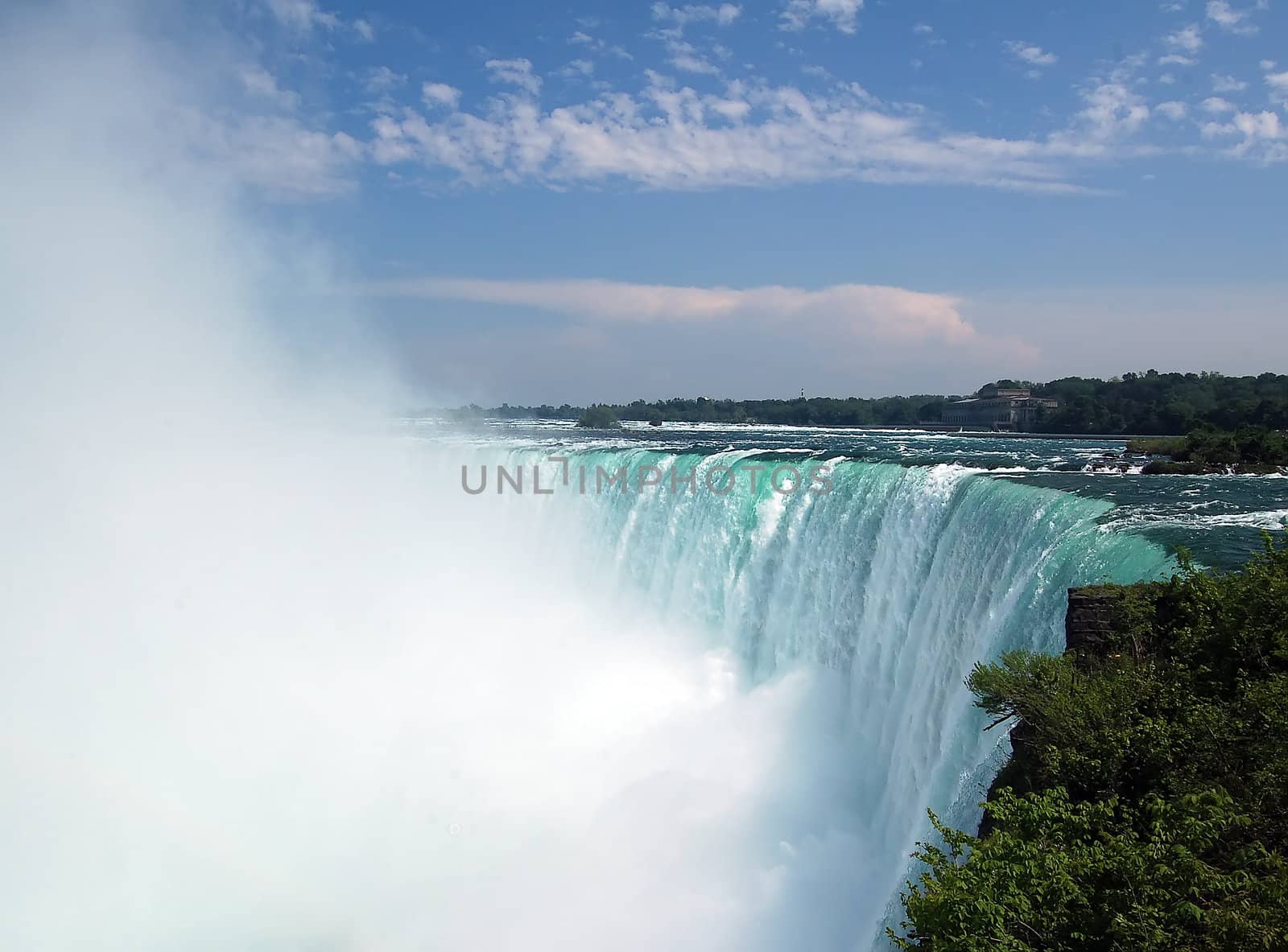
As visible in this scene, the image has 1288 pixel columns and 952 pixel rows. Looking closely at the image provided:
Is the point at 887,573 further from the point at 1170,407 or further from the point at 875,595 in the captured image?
the point at 1170,407

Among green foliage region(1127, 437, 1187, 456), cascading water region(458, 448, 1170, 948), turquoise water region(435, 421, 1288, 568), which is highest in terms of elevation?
green foliage region(1127, 437, 1187, 456)

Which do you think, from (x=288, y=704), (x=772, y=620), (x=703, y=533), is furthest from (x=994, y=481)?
(x=288, y=704)

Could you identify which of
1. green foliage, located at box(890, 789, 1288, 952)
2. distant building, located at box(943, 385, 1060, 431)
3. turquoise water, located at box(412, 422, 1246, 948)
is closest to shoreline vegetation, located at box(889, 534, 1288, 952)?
green foliage, located at box(890, 789, 1288, 952)

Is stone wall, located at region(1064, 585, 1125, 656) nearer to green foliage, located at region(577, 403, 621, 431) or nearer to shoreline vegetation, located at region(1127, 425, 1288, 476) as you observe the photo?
shoreline vegetation, located at region(1127, 425, 1288, 476)

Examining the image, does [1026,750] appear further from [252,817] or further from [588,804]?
[252,817]

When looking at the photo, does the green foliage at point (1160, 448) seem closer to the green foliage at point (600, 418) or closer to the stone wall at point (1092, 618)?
the stone wall at point (1092, 618)

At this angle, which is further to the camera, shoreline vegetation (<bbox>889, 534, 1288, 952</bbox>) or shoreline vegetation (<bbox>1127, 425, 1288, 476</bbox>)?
shoreline vegetation (<bbox>1127, 425, 1288, 476</bbox>)

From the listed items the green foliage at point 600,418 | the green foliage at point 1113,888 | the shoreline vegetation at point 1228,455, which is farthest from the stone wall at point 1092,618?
the green foliage at point 600,418
